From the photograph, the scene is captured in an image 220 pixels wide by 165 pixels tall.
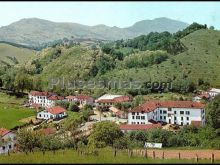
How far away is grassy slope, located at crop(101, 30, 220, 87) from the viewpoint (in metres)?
111

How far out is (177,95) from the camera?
322 ft

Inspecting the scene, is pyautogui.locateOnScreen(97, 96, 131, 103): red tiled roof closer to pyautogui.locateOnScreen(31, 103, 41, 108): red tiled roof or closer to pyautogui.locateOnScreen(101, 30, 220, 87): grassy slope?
pyautogui.locateOnScreen(31, 103, 41, 108): red tiled roof

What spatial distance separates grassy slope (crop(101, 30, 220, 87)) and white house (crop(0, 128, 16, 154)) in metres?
58.9

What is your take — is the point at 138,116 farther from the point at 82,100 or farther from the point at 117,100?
the point at 82,100

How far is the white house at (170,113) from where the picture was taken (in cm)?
6775

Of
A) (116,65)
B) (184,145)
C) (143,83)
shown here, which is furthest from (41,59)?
(184,145)

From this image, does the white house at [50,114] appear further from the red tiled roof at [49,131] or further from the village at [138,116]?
the red tiled roof at [49,131]

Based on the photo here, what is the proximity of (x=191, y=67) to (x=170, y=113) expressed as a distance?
48.0 m

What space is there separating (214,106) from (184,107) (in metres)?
9.30

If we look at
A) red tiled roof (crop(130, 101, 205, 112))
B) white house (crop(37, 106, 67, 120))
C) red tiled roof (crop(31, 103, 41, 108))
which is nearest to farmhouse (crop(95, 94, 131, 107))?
red tiled roof (crop(31, 103, 41, 108))

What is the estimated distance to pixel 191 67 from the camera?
116 meters

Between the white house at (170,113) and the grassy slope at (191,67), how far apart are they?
3715 cm

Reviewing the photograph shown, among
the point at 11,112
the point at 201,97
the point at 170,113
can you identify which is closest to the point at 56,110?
the point at 11,112

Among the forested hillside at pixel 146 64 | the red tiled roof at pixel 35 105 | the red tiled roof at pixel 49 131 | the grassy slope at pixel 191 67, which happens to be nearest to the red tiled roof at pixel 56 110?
the red tiled roof at pixel 35 105
